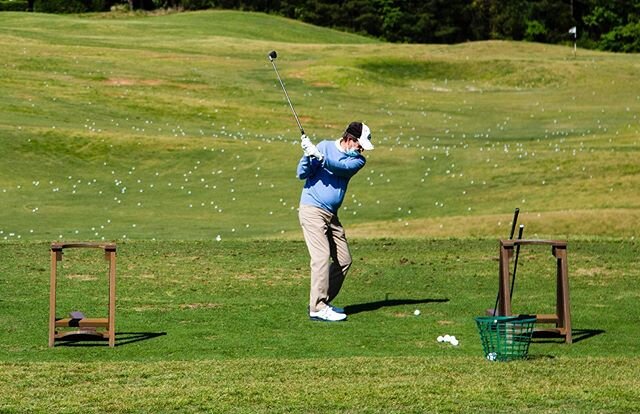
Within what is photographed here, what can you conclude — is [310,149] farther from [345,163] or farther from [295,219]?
[295,219]

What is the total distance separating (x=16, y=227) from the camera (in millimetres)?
26906

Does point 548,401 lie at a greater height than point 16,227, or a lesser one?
greater

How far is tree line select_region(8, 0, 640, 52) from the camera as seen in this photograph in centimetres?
10438

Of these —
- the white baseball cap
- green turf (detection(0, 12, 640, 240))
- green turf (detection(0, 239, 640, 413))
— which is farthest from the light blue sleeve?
green turf (detection(0, 12, 640, 240))

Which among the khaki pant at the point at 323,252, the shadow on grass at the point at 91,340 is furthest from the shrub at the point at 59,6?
the shadow on grass at the point at 91,340

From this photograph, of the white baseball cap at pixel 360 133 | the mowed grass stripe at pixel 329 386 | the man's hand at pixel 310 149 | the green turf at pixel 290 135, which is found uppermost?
the white baseball cap at pixel 360 133

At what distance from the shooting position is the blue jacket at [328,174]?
15.7m

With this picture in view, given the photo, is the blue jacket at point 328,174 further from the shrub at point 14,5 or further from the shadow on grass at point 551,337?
the shrub at point 14,5

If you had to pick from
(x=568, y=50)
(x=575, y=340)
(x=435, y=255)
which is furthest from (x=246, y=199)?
(x=568, y=50)

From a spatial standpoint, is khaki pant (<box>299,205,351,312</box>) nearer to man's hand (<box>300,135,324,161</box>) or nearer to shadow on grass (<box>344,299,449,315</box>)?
shadow on grass (<box>344,299,449,315</box>)

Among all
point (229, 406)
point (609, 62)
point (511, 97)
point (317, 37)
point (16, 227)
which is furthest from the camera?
point (317, 37)

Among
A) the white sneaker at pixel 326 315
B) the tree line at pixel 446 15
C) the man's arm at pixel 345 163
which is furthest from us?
the tree line at pixel 446 15

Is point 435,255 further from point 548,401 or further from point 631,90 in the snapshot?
point 631,90

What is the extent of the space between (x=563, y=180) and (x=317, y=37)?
58929mm
